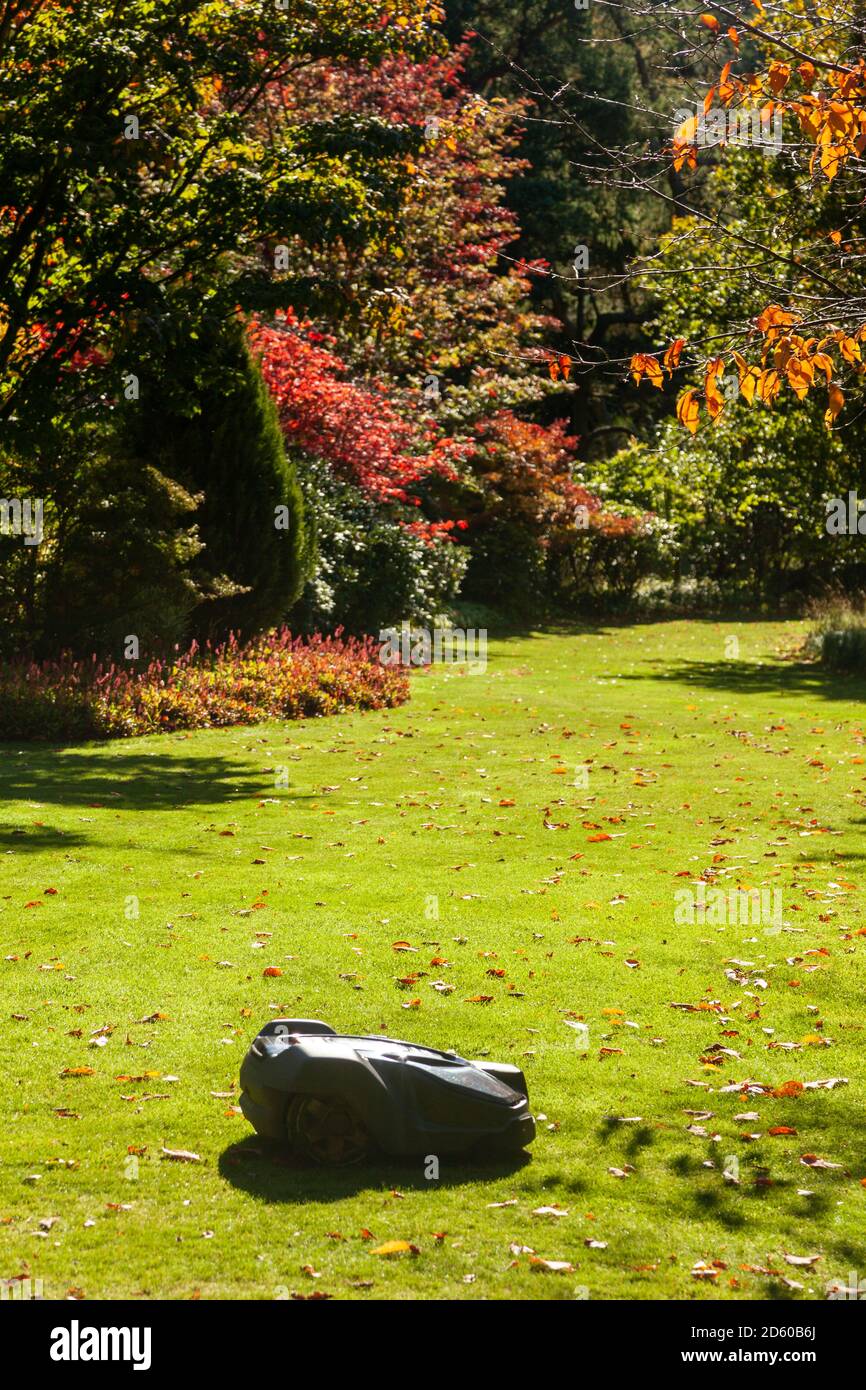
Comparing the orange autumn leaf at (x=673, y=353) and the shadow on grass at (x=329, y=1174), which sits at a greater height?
the orange autumn leaf at (x=673, y=353)

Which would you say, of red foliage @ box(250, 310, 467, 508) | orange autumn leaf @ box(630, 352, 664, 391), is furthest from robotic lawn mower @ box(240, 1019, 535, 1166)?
red foliage @ box(250, 310, 467, 508)

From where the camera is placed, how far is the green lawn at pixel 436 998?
4.82 m

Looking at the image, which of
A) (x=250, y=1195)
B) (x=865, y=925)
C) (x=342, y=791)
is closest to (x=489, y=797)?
(x=342, y=791)

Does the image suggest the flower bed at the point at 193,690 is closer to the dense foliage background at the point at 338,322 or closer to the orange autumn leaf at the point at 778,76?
the dense foliage background at the point at 338,322

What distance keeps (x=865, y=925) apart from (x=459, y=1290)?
16.5ft

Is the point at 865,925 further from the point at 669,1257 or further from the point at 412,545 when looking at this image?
the point at 412,545

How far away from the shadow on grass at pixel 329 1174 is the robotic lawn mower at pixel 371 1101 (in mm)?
66

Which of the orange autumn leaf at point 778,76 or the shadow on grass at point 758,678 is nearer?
the orange autumn leaf at point 778,76

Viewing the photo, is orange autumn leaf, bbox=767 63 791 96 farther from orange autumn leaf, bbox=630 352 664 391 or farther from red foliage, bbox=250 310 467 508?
red foliage, bbox=250 310 467 508

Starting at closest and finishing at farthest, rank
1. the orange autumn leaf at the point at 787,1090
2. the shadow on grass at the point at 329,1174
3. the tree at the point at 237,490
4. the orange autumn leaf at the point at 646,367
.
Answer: the shadow on grass at the point at 329,1174 → the orange autumn leaf at the point at 787,1090 → the orange autumn leaf at the point at 646,367 → the tree at the point at 237,490

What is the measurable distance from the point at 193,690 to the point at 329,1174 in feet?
40.6

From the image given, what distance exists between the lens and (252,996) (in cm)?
730

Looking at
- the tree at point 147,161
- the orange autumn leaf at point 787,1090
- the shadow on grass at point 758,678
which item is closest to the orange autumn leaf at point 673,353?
the orange autumn leaf at point 787,1090

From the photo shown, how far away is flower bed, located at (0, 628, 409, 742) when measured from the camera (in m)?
15.7
